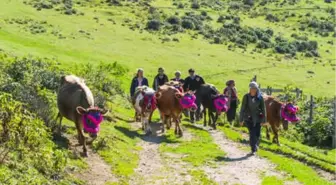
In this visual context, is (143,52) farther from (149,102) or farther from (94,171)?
(94,171)

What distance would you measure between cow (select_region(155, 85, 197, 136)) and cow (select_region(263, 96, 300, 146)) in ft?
10.3

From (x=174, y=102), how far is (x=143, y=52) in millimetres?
38428

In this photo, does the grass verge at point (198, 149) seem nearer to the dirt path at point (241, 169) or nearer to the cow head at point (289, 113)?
the dirt path at point (241, 169)

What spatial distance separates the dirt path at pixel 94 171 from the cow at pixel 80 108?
0.88 ft

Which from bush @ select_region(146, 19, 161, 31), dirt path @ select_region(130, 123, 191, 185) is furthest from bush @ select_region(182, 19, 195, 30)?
dirt path @ select_region(130, 123, 191, 185)

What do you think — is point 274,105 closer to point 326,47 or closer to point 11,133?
point 11,133

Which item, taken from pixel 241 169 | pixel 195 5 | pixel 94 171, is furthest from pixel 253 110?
pixel 195 5

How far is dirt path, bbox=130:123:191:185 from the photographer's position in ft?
49.2

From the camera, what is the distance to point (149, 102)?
69.3ft

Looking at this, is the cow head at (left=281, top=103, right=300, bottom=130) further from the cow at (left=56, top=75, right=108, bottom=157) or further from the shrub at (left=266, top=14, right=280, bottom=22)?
the shrub at (left=266, top=14, right=280, bottom=22)

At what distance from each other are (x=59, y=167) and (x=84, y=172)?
155 centimetres

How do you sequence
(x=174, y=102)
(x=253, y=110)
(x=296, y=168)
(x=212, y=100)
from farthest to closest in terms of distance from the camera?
1. (x=212, y=100)
2. (x=174, y=102)
3. (x=253, y=110)
4. (x=296, y=168)

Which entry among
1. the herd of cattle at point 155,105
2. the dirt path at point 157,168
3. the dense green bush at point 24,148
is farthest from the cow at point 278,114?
the dense green bush at point 24,148

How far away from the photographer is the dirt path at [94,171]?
46.3ft
